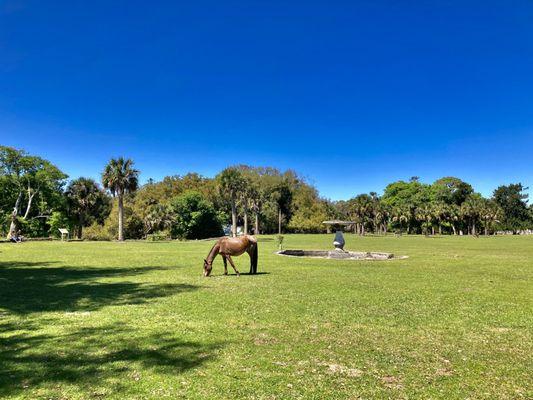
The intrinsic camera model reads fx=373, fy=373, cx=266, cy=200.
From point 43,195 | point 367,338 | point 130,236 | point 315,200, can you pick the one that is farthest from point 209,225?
point 367,338

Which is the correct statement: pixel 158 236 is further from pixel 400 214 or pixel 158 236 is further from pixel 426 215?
pixel 426 215

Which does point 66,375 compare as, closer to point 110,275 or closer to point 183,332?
point 183,332

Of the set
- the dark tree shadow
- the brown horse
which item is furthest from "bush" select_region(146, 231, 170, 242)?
the dark tree shadow

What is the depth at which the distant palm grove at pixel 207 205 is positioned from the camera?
5709 cm

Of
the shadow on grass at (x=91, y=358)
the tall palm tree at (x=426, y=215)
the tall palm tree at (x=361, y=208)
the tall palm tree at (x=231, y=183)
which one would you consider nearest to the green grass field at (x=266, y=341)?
the shadow on grass at (x=91, y=358)

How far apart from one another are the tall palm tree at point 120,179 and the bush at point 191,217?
925 cm

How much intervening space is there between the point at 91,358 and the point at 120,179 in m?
50.4

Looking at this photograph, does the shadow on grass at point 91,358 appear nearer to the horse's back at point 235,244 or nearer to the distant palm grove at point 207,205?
the horse's back at point 235,244

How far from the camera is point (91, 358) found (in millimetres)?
5688

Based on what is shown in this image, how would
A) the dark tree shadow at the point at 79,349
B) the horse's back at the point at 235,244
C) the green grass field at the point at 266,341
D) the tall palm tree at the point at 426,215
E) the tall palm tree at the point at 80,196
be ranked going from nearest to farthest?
the green grass field at the point at 266,341
the dark tree shadow at the point at 79,349
the horse's back at the point at 235,244
the tall palm tree at the point at 80,196
the tall palm tree at the point at 426,215

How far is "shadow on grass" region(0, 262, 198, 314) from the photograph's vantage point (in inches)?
378

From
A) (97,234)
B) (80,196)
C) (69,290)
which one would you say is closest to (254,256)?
(69,290)

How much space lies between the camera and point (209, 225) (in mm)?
63750

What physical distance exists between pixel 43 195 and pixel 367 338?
64.1 m
